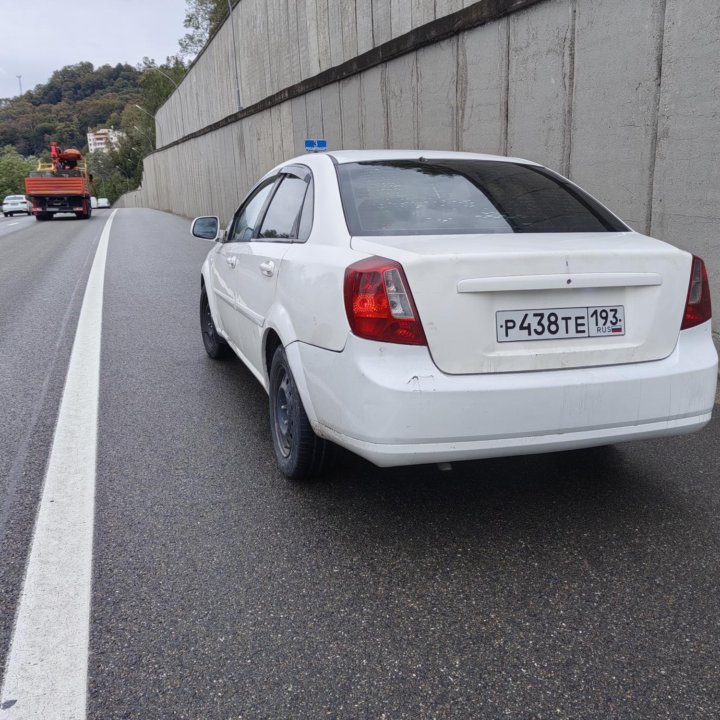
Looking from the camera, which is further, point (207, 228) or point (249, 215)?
point (207, 228)

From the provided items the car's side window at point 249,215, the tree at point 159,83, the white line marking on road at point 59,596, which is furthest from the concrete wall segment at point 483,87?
the tree at point 159,83

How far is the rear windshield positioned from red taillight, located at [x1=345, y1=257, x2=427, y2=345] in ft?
1.51

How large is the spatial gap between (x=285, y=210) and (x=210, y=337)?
2.26 meters

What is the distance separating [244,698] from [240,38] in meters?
24.2

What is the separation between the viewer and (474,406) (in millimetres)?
2633

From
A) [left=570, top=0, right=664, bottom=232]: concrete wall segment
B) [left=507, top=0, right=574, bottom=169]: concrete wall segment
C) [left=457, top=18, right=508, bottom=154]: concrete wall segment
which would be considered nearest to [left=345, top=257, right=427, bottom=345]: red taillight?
[left=570, top=0, right=664, bottom=232]: concrete wall segment

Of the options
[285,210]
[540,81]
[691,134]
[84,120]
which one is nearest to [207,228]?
[285,210]

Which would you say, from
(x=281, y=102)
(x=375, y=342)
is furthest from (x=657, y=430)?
(x=281, y=102)

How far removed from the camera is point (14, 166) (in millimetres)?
122875

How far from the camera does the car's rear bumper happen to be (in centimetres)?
262

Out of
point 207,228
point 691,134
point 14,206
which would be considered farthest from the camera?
point 14,206

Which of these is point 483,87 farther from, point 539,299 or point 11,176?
point 11,176

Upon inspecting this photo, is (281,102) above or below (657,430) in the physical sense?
above

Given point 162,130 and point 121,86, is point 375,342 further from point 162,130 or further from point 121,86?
point 121,86
